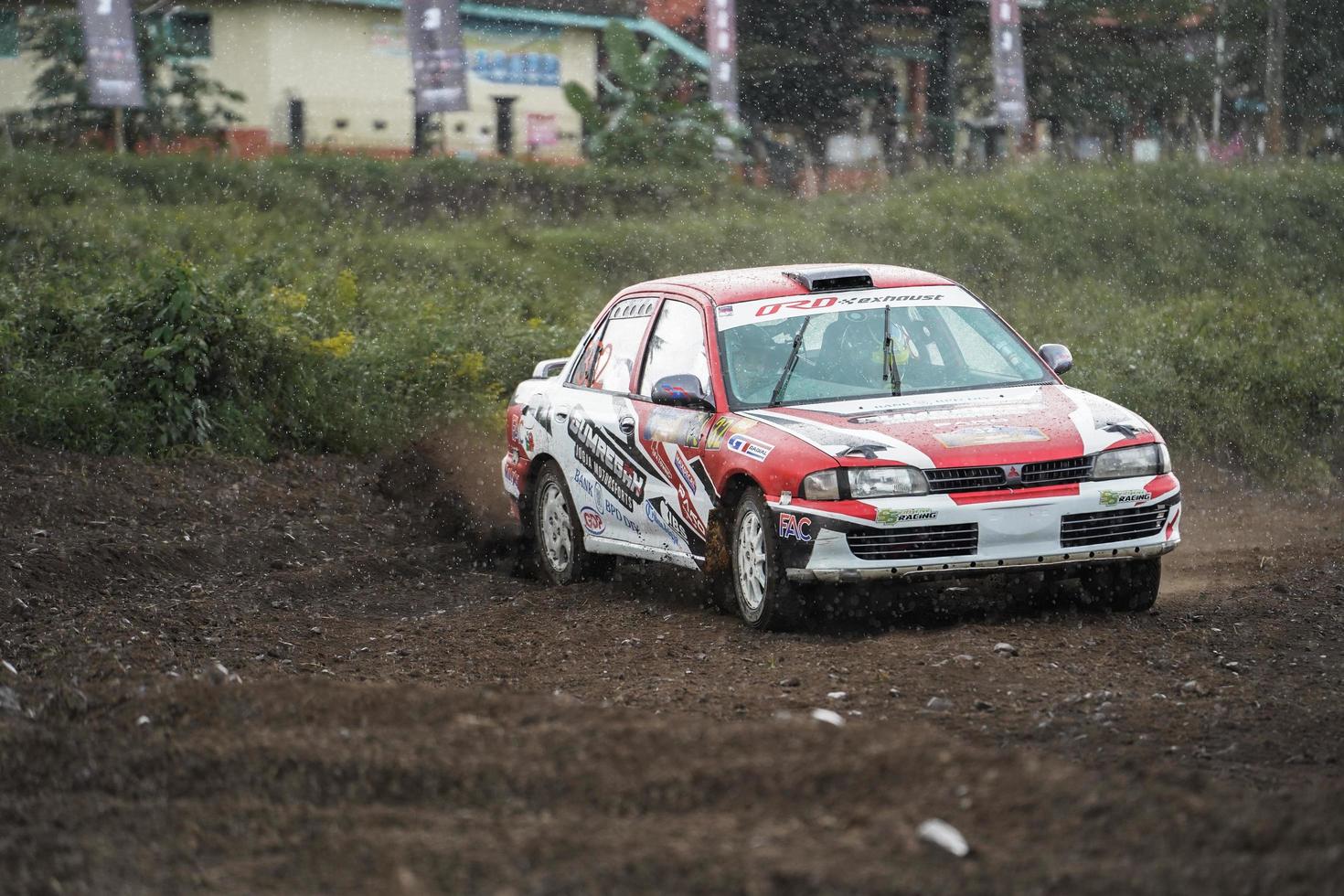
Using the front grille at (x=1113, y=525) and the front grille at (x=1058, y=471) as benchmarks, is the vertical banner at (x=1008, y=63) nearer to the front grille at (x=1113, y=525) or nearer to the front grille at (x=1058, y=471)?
the front grille at (x=1113, y=525)

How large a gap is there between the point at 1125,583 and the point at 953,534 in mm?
1078

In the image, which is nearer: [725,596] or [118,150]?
[725,596]

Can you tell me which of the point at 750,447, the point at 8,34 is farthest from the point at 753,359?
the point at 8,34

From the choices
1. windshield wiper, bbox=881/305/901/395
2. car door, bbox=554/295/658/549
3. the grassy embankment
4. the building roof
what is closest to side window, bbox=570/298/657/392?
car door, bbox=554/295/658/549

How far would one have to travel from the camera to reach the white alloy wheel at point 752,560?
328 inches

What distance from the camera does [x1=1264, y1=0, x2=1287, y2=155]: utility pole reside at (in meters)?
35.0

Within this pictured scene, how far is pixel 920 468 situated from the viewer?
26.1ft

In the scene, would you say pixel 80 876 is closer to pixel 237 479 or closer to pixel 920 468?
pixel 920 468

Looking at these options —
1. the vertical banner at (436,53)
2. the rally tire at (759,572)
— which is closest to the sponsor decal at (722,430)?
the rally tire at (759,572)

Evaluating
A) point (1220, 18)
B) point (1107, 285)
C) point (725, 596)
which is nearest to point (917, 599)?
point (725, 596)

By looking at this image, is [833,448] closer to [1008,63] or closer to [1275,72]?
[1008,63]

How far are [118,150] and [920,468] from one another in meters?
21.7

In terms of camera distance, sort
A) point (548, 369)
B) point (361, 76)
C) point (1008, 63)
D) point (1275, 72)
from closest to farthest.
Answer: point (548, 369) → point (1008, 63) → point (361, 76) → point (1275, 72)

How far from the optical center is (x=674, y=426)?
30.0 ft
